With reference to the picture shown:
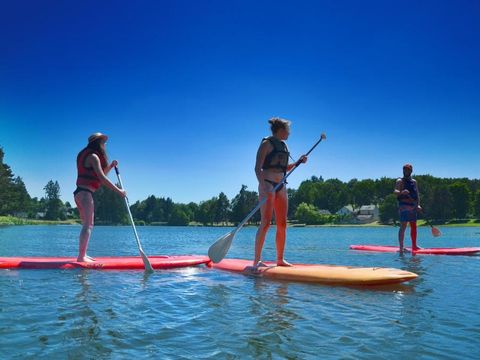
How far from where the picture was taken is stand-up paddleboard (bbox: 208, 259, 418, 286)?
6402mm

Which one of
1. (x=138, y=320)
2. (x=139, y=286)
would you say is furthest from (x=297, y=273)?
(x=138, y=320)

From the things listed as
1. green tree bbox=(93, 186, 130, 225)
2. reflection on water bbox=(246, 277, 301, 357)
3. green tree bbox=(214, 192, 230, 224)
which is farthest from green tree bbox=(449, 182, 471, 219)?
reflection on water bbox=(246, 277, 301, 357)

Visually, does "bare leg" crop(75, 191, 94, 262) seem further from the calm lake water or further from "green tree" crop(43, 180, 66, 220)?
"green tree" crop(43, 180, 66, 220)

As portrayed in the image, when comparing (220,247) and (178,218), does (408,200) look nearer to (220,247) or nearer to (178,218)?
(220,247)

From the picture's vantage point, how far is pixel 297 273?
276 inches

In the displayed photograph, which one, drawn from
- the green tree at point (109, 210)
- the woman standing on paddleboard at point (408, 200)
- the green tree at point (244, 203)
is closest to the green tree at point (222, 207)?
the green tree at point (244, 203)

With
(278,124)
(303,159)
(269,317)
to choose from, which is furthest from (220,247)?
(269,317)

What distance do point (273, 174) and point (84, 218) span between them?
3.78 m

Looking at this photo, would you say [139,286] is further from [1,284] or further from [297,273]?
[297,273]

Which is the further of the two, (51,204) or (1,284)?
(51,204)

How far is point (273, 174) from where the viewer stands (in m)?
7.67

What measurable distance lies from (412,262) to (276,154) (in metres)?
4.92

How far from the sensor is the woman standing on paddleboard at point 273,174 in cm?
760

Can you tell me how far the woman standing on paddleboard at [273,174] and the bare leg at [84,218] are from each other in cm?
332
